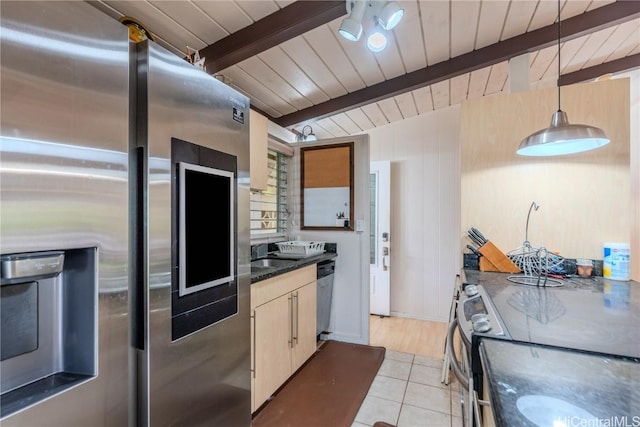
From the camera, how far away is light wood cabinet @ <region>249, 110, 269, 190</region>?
2.22 metres

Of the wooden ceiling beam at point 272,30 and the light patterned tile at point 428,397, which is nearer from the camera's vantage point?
the wooden ceiling beam at point 272,30

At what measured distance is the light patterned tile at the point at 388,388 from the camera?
6.97ft

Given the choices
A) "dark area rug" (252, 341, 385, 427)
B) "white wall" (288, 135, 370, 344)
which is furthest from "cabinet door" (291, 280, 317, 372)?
"white wall" (288, 135, 370, 344)

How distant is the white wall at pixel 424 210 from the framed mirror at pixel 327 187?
42.0 inches

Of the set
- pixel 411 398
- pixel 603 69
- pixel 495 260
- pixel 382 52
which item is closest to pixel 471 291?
pixel 495 260

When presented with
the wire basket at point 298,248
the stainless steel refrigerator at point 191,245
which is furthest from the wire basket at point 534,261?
the stainless steel refrigerator at point 191,245

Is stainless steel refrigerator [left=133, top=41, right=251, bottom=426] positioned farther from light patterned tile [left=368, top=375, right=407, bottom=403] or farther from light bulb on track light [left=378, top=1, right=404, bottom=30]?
light patterned tile [left=368, top=375, right=407, bottom=403]

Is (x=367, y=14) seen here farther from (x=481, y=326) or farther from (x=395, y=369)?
(x=395, y=369)

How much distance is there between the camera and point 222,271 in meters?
1.34

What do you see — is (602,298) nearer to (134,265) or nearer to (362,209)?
(362,209)

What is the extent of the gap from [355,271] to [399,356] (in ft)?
2.77

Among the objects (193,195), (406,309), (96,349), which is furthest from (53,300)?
(406,309)

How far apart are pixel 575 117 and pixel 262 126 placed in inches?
89.0

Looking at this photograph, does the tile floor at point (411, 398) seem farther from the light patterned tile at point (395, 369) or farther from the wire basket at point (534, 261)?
the wire basket at point (534, 261)
